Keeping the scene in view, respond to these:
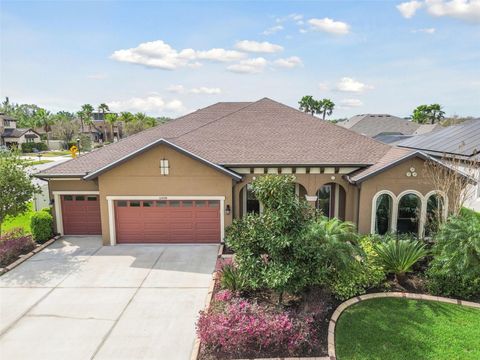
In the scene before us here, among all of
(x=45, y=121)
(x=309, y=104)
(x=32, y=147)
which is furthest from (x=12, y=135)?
(x=309, y=104)

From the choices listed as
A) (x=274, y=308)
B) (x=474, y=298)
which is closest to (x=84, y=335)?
(x=274, y=308)

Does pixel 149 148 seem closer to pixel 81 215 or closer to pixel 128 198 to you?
pixel 128 198

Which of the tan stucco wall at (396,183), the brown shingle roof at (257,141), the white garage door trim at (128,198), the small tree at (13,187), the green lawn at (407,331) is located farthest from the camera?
the brown shingle roof at (257,141)

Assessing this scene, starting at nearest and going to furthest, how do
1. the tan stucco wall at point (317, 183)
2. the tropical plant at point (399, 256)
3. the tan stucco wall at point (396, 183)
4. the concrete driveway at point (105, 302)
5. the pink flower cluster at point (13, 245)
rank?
the concrete driveway at point (105, 302) < the tropical plant at point (399, 256) < the pink flower cluster at point (13, 245) < the tan stucco wall at point (396, 183) < the tan stucco wall at point (317, 183)

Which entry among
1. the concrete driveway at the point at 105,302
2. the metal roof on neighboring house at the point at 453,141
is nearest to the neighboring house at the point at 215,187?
the concrete driveway at the point at 105,302

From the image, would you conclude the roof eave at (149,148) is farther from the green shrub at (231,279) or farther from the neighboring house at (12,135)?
the neighboring house at (12,135)
